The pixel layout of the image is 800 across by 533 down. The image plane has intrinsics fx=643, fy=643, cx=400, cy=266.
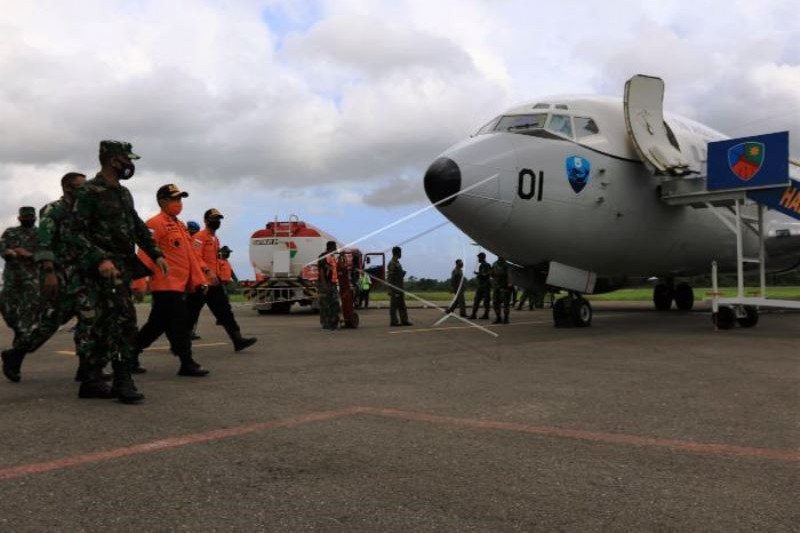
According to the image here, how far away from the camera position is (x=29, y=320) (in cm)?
715

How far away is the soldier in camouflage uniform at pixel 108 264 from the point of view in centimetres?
502

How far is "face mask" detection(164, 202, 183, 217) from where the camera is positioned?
646 centimetres

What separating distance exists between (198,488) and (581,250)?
855cm

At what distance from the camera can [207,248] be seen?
9156 millimetres

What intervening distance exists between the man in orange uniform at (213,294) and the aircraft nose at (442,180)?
3.00 metres

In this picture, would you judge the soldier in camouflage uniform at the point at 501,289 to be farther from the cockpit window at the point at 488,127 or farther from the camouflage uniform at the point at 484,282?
the cockpit window at the point at 488,127

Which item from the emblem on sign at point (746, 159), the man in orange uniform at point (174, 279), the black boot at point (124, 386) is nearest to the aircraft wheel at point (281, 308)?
the emblem on sign at point (746, 159)

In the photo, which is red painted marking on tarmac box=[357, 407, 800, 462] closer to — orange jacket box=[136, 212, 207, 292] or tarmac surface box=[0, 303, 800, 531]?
tarmac surface box=[0, 303, 800, 531]

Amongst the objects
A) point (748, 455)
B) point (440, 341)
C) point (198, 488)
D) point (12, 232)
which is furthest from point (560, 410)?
point (12, 232)

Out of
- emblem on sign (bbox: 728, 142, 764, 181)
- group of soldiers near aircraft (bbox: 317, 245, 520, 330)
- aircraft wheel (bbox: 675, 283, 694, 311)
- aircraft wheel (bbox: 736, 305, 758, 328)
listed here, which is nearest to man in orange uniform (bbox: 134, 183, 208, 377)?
group of soldiers near aircraft (bbox: 317, 245, 520, 330)

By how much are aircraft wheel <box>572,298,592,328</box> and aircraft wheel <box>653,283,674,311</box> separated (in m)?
7.97

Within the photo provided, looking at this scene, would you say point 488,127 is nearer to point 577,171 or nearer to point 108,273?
point 577,171

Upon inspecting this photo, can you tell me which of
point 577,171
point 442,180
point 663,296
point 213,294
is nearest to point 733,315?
point 577,171

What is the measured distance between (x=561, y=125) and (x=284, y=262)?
11689 millimetres
